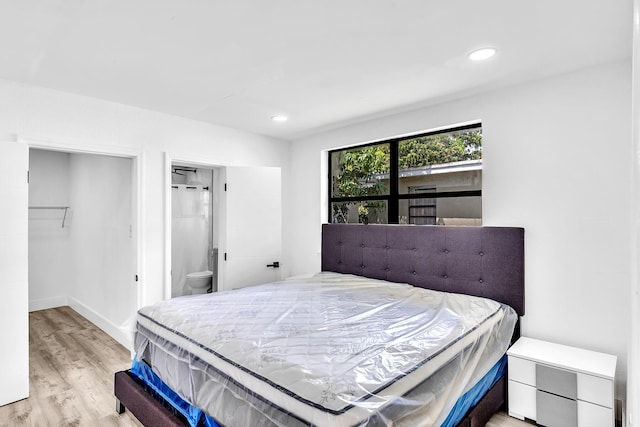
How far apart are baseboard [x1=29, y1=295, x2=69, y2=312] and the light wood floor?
494 mm

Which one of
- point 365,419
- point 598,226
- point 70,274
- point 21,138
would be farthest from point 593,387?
point 70,274

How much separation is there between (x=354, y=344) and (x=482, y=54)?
1876mm

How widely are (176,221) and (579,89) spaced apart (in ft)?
15.6

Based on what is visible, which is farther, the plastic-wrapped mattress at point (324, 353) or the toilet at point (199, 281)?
the toilet at point (199, 281)

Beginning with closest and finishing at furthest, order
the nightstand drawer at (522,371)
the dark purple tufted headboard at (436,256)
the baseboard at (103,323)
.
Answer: the nightstand drawer at (522,371)
the dark purple tufted headboard at (436,256)
the baseboard at (103,323)

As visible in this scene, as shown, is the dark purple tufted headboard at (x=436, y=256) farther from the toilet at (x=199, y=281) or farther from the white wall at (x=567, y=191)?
the toilet at (x=199, y=281)

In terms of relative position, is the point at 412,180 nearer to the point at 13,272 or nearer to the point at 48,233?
the point at 13,272

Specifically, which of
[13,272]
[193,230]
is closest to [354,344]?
[13,272]

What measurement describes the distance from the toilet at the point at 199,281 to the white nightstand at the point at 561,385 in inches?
152

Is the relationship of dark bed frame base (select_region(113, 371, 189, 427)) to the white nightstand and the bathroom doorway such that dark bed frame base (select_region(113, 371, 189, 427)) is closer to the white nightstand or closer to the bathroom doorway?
the white nightstand

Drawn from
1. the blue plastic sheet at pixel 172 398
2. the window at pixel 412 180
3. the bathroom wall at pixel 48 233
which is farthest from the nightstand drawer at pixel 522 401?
the bathroom wall at pixel 48 233

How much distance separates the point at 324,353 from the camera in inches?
66.4

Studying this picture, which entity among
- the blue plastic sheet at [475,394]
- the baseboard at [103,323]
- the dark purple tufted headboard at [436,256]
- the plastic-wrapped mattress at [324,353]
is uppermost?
the dark purple tufted headboard at [436,256]

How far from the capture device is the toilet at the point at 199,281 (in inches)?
191
